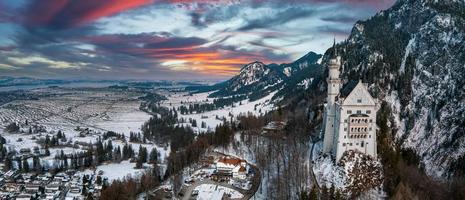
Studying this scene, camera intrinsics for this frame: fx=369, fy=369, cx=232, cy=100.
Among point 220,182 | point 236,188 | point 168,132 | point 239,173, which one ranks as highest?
point 239,173

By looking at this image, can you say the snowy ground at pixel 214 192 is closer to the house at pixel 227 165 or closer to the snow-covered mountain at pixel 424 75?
the house at pixel 227 165

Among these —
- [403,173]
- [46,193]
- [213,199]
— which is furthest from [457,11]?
[46,193]

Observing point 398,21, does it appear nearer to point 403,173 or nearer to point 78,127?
point 403,173

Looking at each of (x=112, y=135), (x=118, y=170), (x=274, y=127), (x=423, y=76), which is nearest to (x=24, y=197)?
(x=118, y=170)

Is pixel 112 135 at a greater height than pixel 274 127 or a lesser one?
lesser

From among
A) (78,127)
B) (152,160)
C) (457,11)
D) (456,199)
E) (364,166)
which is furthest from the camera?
(78,127)

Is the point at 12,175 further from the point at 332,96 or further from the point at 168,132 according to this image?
the point at 332,96

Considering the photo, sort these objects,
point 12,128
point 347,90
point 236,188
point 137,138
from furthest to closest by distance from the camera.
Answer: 1. point 12,128
2. point 137,138
3. point 236,188
4. point 347,90

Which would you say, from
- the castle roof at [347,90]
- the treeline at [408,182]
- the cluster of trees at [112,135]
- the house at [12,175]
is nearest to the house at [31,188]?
the house at [12,175]

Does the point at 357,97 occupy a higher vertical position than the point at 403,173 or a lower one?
higher
